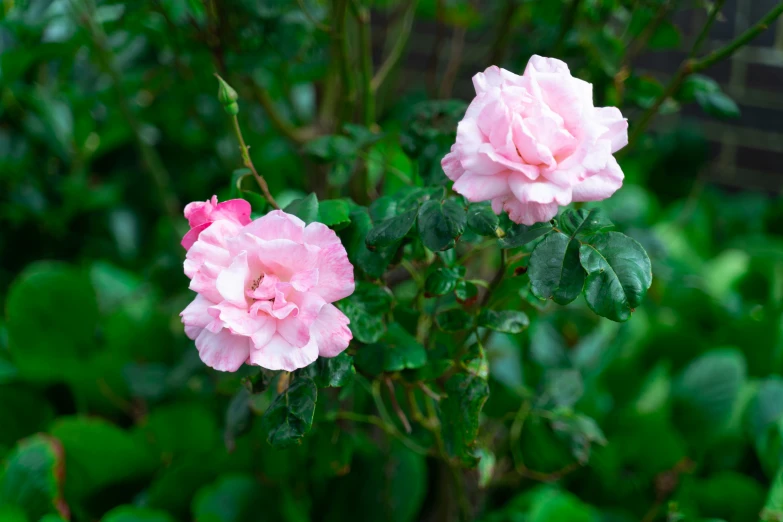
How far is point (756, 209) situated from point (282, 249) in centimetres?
188

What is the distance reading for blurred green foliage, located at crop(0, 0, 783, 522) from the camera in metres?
0.79

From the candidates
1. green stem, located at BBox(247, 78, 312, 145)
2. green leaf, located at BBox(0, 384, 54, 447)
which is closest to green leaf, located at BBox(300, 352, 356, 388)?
green stem, located at BBox(247, 78, 312, 145)

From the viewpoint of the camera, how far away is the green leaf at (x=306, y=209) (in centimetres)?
64

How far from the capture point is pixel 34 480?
1.06 m

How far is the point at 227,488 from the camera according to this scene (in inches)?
43.9

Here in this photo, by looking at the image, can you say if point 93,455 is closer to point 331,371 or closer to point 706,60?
point 331,371

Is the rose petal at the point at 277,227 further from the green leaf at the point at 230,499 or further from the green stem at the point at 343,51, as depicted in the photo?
the green leaf at the point at 230,499

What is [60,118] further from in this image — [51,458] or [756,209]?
[756,209]

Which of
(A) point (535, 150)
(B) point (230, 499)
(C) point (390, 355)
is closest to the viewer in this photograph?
(A) point (535, 150)

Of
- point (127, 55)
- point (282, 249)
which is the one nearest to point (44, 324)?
point (127, 55)

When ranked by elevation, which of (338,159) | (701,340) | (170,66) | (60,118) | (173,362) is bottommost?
(173,362)

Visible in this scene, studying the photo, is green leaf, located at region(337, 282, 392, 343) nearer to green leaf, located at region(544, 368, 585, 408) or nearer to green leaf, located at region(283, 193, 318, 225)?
green leaf, located at region(283, 193, 318, 225)

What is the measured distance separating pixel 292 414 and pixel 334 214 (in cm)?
18

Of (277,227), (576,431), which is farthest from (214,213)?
(576,431)
